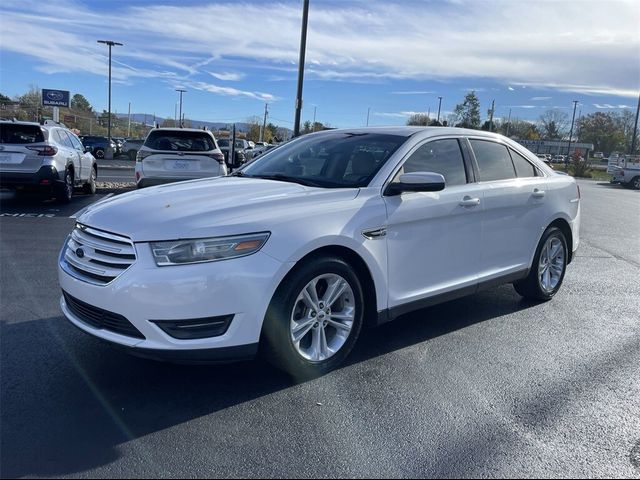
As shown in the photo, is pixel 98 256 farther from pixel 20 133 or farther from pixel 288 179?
pixel 20 133

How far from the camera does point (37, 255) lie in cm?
700

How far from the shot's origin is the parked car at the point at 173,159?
1088cm

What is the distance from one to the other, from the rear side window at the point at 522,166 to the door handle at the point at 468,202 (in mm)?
996

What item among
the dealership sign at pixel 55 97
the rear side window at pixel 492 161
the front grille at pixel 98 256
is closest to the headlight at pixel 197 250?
the front grille at pixel 98 256

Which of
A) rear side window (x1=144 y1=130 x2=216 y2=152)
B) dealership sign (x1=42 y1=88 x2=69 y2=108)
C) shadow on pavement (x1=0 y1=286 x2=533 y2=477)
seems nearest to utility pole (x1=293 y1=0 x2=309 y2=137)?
rear side window (x1=144 y1=130 x2=216 y2=152)

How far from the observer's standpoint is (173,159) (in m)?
10.9

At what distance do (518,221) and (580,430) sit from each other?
7.84ft

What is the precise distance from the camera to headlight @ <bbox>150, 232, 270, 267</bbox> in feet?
10.5

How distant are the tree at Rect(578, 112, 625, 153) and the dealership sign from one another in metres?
92.2

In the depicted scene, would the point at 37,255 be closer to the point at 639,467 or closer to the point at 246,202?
the point at 246,202

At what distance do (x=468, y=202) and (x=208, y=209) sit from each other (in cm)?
225

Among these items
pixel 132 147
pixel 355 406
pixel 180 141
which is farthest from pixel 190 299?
pixel 132 147

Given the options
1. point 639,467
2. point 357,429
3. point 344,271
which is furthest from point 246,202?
point 639,467

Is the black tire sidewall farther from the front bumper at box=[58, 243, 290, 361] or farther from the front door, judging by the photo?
the front bumper at box=[58, 243, 290, 361]
